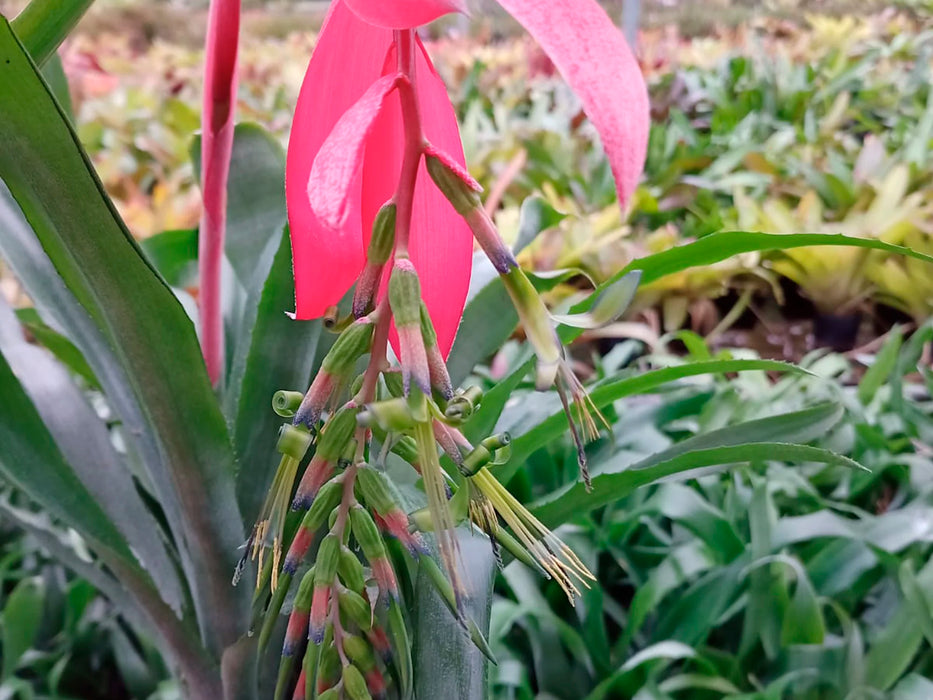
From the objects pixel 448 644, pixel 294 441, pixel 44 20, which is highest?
pixel 44 20

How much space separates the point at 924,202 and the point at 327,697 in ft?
5.58

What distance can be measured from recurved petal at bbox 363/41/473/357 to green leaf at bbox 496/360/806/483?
205 mm

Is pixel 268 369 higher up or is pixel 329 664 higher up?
pixel 268 369

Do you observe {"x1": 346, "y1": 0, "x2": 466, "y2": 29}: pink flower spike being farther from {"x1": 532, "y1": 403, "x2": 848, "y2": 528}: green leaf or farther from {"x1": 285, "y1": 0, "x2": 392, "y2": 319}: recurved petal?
{"x1": 532, "y1": 403, "x2": 848, "y2": 528}: green leaf

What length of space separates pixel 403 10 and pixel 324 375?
0.12 metres

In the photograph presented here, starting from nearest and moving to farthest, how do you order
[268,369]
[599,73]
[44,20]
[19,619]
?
[599,73] < [44,20] < [268,369] < [19,619]

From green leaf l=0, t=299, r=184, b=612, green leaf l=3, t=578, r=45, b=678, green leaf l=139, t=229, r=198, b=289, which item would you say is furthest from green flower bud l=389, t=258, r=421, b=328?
green leaf l=3, t=578, r=45, b=678

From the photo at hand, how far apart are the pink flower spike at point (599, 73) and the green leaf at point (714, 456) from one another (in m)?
0.24

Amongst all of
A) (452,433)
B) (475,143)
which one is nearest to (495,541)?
(452,433)

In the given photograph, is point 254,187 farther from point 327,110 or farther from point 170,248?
point 327,110

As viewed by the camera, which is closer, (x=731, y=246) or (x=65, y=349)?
(x=731, y=246)

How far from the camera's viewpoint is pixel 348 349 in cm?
25

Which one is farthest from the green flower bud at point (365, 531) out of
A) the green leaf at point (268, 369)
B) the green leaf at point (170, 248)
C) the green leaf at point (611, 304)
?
the green leaf at point (170, 248)

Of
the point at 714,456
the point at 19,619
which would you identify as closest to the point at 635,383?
the point at 714,456
